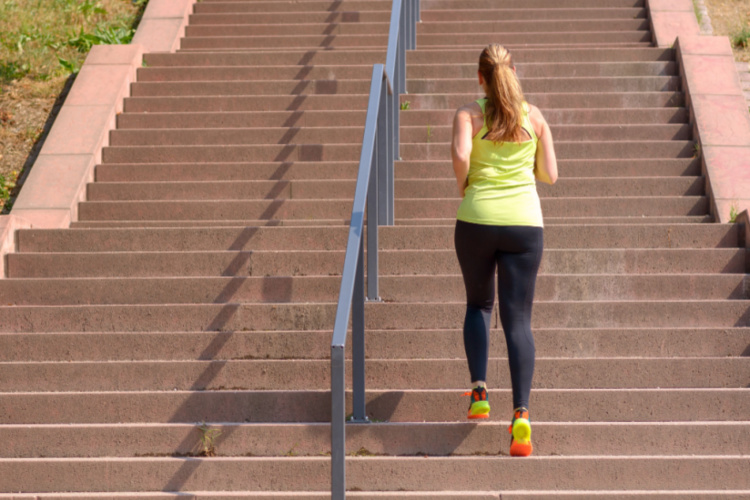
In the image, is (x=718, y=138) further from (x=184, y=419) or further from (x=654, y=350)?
(x=184, y=419)

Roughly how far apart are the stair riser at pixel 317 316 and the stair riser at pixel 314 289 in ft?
0.72

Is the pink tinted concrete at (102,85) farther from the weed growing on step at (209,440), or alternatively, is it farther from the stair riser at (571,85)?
the weed growing on step at (209,440)

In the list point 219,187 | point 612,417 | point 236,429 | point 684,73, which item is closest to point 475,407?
point 612,417

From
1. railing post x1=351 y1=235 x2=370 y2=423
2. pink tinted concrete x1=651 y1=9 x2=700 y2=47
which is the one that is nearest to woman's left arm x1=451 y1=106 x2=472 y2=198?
railing post x1=351 y1=235 x2=370 y2=423

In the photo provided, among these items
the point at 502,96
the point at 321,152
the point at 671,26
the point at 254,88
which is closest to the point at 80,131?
the point at 254,88

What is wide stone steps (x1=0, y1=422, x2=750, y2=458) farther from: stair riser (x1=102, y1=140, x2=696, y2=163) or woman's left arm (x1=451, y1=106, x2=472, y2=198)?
stair riser (x1=102, y1=140, x2=696, y2=163)

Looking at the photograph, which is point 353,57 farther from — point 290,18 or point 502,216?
point 502,216

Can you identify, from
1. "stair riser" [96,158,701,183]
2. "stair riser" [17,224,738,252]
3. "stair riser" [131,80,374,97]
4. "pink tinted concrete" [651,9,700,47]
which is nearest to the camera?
"stair riser" [17,224,738,252]

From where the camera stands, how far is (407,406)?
14.5 ft

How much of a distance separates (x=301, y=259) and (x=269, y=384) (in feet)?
3.47

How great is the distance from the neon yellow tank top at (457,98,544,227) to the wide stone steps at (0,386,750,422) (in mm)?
931

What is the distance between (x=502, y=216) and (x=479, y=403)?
79 centimetres

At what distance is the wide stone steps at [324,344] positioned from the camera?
16.0 feet

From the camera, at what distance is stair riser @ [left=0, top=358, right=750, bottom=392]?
183 inches
